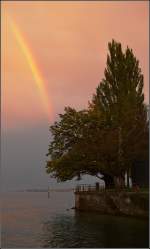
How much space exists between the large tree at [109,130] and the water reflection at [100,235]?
13.0 meters

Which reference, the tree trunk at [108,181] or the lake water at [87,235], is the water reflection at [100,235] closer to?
the lake water at [87,235]

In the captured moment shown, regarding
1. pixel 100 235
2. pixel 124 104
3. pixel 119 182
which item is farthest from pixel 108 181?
pixel 100 235

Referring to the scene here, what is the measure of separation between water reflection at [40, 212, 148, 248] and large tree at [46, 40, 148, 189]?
13011 mm

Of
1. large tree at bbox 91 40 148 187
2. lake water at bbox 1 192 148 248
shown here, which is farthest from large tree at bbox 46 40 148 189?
lake water at bbox 1 192 148 248

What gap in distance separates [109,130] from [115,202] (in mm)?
11893

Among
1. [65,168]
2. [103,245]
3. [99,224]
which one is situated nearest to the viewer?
[103,245]

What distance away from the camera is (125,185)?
65.8 metres

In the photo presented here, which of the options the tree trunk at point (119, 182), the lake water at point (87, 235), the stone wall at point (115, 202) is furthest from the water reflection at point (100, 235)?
the tree trunk at point (119, 182)

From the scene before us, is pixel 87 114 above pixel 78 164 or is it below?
above

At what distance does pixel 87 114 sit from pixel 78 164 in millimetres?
8338

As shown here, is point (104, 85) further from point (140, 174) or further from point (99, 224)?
point (99, 224)

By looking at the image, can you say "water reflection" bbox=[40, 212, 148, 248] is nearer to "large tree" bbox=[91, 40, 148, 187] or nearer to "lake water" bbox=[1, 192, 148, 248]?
"lake water" bbox=[1, 192, 148, 248]

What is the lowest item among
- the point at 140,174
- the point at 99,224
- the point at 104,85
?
the point at 99,224

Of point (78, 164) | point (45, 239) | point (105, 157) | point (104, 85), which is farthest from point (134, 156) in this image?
point (45, 239)
